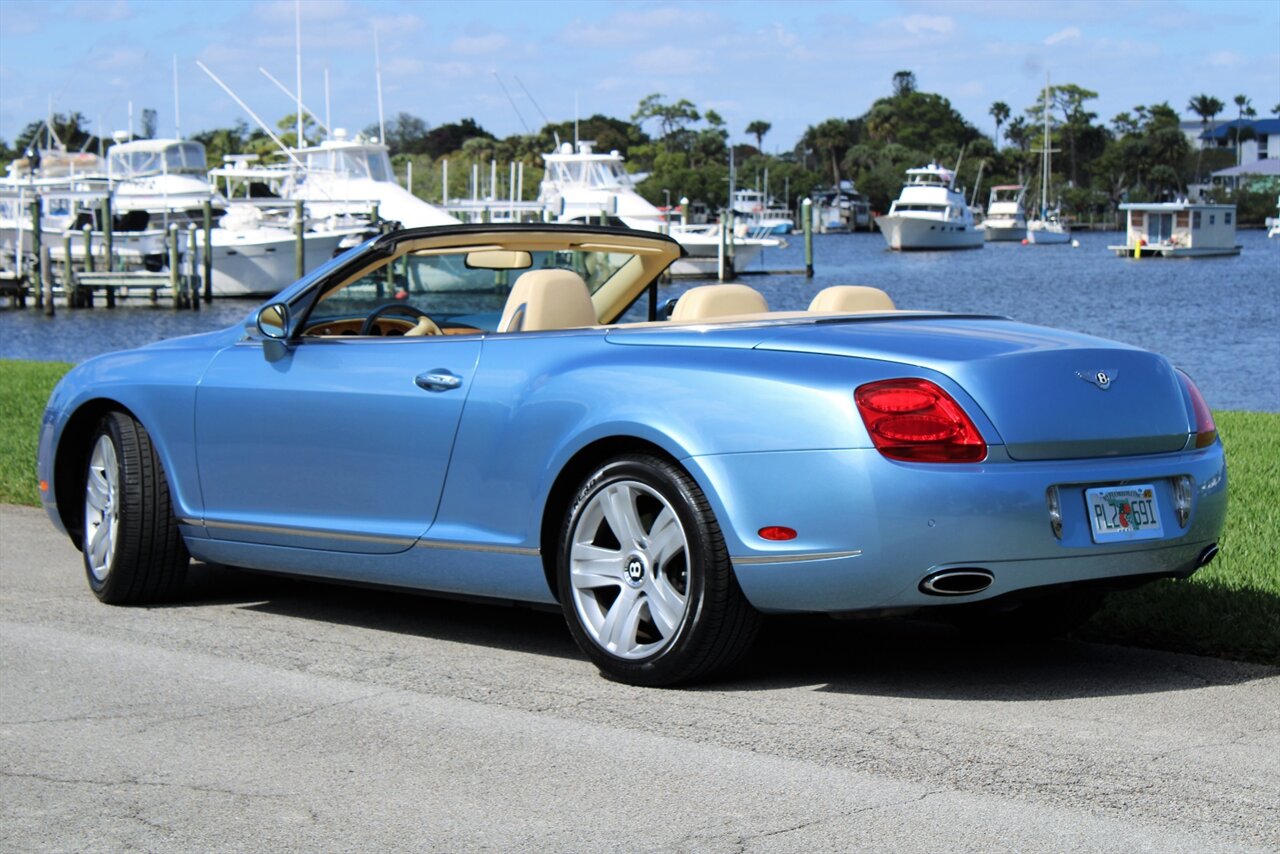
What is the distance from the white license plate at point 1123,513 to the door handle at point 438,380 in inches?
82.7

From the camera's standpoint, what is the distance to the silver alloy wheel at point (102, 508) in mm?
7137

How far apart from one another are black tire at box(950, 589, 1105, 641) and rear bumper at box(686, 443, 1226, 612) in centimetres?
77

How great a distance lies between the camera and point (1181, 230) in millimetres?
90688

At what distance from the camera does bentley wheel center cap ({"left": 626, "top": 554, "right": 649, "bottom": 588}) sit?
18.1 ft

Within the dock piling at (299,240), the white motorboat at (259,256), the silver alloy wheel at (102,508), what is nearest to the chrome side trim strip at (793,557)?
the silver alloy wheel at (102,508)

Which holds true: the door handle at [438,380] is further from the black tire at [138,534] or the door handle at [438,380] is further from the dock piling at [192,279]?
the dock piling at [192,279]

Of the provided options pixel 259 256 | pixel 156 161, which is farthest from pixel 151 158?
pixel 259 256

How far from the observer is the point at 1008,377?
17.1ft

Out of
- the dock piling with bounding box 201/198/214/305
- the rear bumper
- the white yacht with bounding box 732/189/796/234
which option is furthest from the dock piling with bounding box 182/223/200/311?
the white yacht with bounding box 732/189/796/234

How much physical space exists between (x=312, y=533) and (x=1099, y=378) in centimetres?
280

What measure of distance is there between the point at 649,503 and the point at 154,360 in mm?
2554

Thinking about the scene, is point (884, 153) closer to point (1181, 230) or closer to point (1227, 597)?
point (1181, 230)

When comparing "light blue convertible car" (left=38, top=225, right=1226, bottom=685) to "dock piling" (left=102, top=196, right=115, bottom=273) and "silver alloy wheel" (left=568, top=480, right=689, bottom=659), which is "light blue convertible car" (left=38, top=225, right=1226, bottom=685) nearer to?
"silver alloy wheel" (left=568, top=480, right=689, bottom=659)

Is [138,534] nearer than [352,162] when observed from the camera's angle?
Yes
